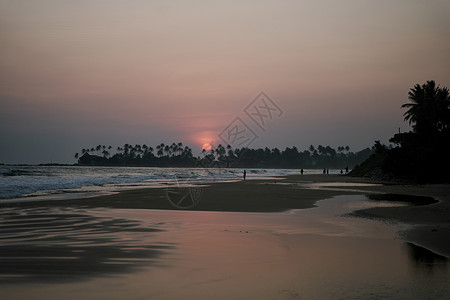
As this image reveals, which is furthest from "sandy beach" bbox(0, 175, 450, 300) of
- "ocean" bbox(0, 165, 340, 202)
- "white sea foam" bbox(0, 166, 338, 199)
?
"white sea foam" bbox(0, 166, 338, 199)

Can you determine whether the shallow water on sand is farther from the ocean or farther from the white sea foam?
the white sea foam

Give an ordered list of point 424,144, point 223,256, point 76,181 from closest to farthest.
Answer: point 223,256
point 76,181
point 424,144

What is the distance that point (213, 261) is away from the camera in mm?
8062

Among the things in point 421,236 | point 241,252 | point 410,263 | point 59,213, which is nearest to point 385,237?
point 421,236

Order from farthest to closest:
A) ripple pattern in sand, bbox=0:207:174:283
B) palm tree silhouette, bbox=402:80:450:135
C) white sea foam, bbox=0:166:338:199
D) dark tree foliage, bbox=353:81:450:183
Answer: palm tree silhouette, bbox=402:80:450:135
dark tree foliage, bbox=353:81:450:183
white sea foam, bbox=0:166:338:199
ripple pattern in sand, bbox=0:207:174:283

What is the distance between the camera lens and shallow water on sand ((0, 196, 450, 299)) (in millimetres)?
6008

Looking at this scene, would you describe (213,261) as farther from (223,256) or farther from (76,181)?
(76,181)

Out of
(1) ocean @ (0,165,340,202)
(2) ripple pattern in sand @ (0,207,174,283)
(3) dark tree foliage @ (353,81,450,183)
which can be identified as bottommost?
(2) ripple pattern in sand @ (0,207,174,283)

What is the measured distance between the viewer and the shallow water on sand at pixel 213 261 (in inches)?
237

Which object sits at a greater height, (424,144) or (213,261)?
(424,144)

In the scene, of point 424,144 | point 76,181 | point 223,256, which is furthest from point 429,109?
point 223,256

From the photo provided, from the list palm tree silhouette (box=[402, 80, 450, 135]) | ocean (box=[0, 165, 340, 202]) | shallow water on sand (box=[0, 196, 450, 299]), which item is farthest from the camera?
palm tree silhouette (box=[402, 80, 450, 135])

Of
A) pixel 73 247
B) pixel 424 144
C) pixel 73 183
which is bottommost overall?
pixel 73 247

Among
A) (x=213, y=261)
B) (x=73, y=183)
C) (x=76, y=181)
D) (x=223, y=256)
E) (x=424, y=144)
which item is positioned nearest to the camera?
(x=213, y=261)
